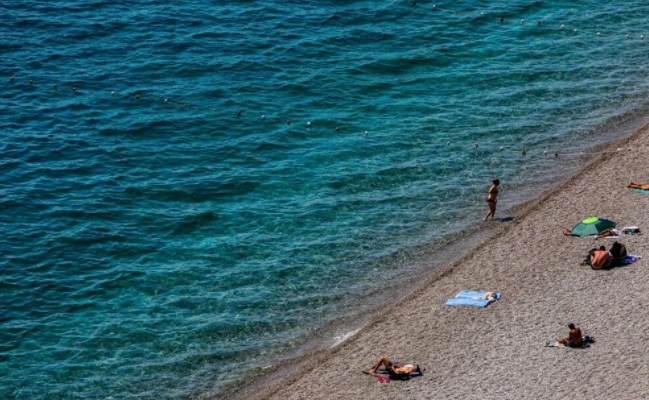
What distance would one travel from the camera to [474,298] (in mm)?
38625

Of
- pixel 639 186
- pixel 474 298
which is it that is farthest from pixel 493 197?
pixel 474 298

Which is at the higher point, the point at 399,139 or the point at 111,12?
the point at 111,12

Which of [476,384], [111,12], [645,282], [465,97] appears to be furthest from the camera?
[111,12]

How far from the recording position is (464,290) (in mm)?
39531

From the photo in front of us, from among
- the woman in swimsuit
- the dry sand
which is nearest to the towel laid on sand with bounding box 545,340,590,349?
the dry sand

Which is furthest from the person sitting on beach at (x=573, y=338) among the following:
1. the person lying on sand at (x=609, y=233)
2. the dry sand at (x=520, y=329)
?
the person lying on sand at (x=609, y=233)

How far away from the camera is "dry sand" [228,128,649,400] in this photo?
3300 centimetres

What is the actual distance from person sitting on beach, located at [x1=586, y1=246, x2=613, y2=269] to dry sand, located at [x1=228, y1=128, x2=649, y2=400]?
30cm

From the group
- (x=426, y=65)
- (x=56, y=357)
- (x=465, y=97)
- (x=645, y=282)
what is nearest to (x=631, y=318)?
(x=645, y=282)

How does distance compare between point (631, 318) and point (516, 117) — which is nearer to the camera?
point (631, 318)

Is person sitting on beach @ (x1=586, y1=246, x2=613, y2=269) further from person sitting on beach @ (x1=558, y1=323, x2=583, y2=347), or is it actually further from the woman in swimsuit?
the woman in swimsuit

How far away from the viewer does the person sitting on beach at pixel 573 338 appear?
112ft

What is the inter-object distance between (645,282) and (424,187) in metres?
13.1

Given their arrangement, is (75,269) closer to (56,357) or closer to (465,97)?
(56,357)
